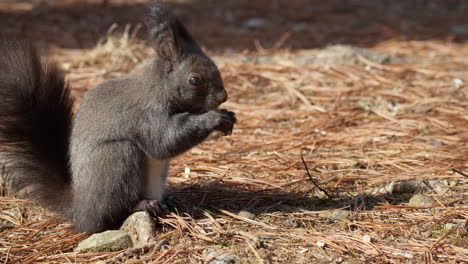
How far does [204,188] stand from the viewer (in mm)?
2424

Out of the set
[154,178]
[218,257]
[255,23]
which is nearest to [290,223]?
[218,257]

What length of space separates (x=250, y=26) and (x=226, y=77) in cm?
210

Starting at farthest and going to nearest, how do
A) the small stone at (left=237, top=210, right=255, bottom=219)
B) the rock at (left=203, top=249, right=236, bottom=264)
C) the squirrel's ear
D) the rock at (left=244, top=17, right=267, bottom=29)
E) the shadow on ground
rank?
the rock at (left=244, top=17, right=267, bottom=29) < the shadow on ground < the small stone at (left=237, top=210, right=255, bottom=219) < the squirrel's ear < the rock at (left=203, top=249, right=236, bottom=264)

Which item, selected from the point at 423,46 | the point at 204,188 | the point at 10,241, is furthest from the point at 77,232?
the point at 423,46

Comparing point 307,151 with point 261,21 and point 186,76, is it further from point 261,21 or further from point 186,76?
point 261,21

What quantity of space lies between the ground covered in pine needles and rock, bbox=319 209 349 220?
0.4 inches

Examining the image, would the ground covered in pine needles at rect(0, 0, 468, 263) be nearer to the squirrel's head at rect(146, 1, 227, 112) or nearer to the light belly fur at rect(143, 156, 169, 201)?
the light belly fur at rect(143, 156, 169, 201)

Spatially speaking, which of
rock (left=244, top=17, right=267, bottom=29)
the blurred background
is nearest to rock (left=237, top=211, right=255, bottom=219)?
the blurred background

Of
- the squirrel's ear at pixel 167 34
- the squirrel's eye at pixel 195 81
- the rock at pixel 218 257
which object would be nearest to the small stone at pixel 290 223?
the rock at pixel 218 257

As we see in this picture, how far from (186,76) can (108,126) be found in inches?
13.4

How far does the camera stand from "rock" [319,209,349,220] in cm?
208

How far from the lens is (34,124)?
2.05 metres

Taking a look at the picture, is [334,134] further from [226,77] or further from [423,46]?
[423,46]

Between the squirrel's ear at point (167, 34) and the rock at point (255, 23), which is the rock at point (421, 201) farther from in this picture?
the rock at point (255, 23)
